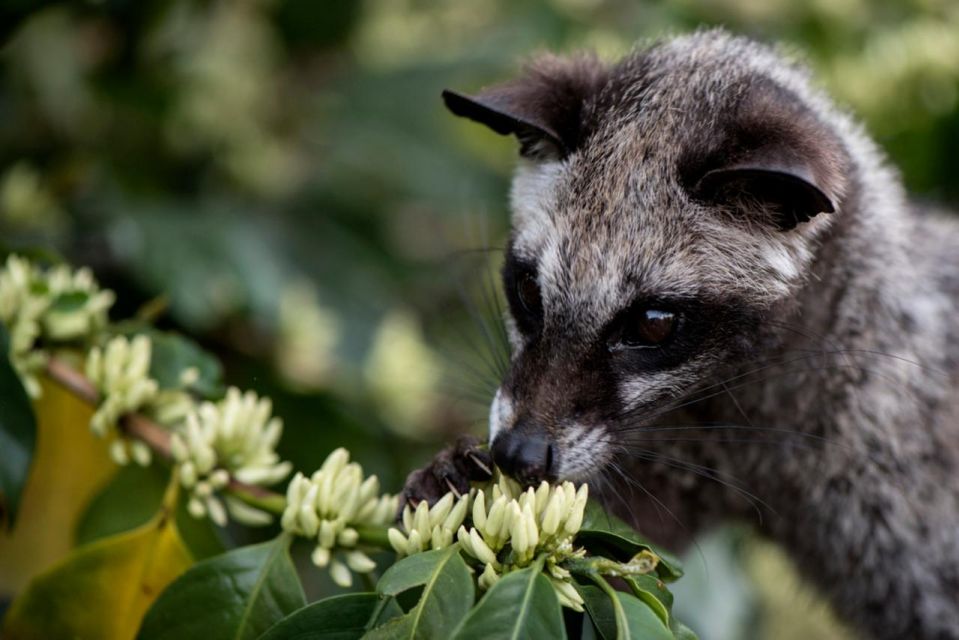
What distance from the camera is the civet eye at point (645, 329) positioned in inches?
91.6

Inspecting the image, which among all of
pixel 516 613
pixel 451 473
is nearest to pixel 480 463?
pixel 451 473

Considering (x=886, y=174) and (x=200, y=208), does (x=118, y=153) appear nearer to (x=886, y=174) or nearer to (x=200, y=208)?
(x=200, y=208)

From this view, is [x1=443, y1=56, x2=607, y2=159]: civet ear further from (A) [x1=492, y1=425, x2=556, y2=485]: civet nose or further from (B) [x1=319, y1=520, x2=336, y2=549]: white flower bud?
(B) [x1=319, y1=520, x2=336, y2=549]: white flower bud

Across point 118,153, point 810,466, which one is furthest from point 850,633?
point 118,153

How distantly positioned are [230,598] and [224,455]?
1.17 ft

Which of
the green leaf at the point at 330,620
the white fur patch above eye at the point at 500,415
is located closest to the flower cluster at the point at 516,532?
the green leaf at the point at 330,620

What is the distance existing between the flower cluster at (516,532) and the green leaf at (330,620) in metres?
0.13

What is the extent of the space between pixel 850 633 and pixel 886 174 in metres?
1.50

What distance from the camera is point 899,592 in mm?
3139

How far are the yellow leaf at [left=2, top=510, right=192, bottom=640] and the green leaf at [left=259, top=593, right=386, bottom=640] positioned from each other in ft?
1.62

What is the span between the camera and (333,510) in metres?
2.05

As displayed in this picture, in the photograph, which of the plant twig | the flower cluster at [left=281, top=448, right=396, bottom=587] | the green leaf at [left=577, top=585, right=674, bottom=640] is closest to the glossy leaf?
the plant twig

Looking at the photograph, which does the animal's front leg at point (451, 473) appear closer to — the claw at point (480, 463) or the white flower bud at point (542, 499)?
the claw at point (480, 463)

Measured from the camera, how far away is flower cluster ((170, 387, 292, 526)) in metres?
2.21
